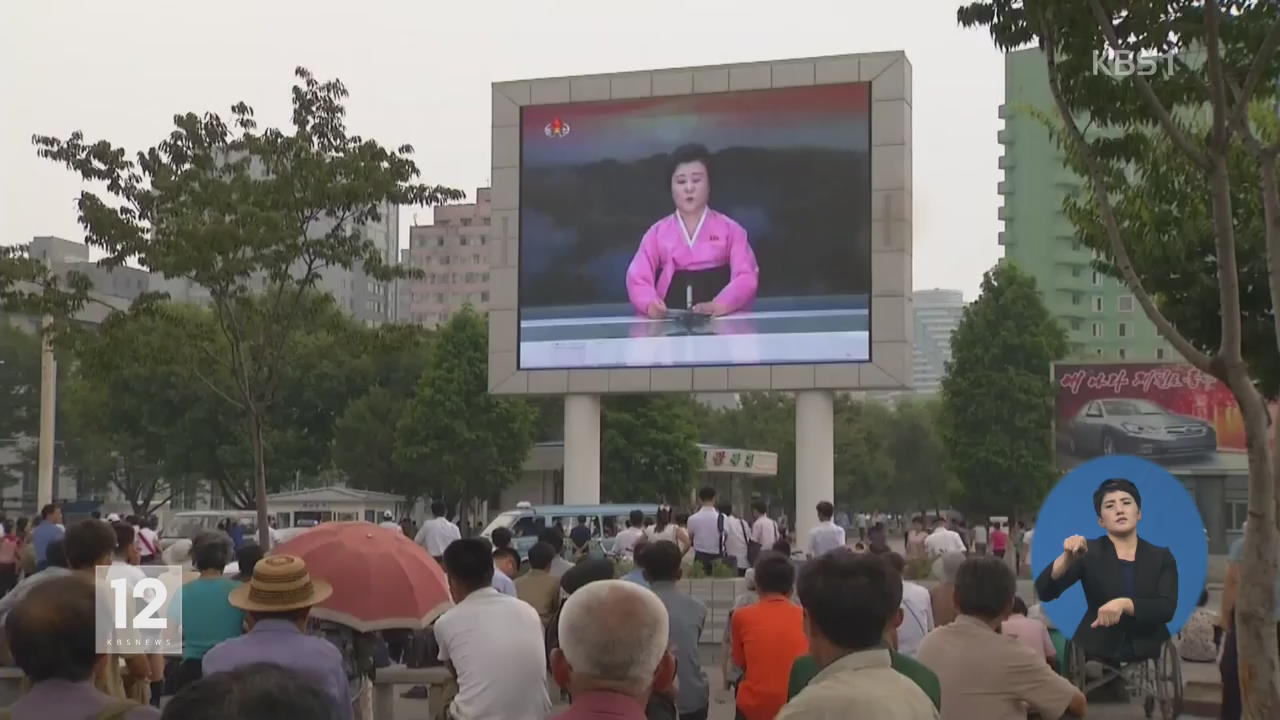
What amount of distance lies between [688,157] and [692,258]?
6.75ft

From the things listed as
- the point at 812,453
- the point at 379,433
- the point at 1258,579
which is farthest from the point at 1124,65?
the point at 379,433

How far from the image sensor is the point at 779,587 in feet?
23.9

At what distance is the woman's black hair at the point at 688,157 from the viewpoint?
3091cm

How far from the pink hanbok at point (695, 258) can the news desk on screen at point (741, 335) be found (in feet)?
1.22

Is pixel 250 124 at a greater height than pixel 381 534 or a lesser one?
greater

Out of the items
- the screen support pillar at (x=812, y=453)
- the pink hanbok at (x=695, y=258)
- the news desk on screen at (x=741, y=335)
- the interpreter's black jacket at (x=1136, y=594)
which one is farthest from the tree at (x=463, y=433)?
the interpreter's black jacket at (x=1136, y=594)

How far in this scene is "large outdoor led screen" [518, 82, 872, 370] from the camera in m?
29.9

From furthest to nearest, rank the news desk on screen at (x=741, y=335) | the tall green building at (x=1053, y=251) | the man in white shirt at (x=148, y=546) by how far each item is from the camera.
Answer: the tall green building at (x=1053, y=251) → the news desk on screen at (x=741, y=335) → the man in white shirt at (x=148, y=546)

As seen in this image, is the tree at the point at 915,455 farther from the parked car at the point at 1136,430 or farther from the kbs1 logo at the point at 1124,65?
the kbs1 logo at the point at 1124,65

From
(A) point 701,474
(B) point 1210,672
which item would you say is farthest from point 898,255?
(A) point 701,474

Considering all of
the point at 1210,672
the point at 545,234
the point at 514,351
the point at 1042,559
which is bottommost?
the point at 1210,672

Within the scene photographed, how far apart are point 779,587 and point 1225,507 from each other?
3230 centimetres

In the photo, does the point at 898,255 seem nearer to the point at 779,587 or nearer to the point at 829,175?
the point at 829,175

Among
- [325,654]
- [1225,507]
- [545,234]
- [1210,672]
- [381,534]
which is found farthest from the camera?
[1225,507]
